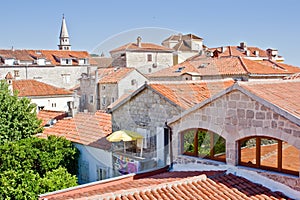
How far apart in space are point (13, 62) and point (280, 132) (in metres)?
42.1

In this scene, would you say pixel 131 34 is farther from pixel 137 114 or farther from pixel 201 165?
pixel 201 165

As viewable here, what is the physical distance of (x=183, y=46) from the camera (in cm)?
5150

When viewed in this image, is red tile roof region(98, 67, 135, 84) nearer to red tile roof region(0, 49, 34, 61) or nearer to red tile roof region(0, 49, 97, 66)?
red tile roof region(0, 49, 97, 66)

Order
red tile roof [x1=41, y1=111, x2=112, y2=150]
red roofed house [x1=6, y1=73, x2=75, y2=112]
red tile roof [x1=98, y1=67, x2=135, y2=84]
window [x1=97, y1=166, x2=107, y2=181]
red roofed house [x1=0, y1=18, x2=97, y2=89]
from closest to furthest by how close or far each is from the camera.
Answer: window [x1=97, y1=166, x2=107, y2=181]
red tile roof [x1=41, y1=111, x2=112, y2=150]
red roofed house [x1=6, y1=73, x2=75, y2=112]
red tile roof [x1=98, y1=67, x2=135, y2=84]
red roofed house [x1=0, y1=18, x2=97, y2=89]

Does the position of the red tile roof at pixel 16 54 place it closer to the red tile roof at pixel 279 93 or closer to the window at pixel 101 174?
the window at pixel 101 174

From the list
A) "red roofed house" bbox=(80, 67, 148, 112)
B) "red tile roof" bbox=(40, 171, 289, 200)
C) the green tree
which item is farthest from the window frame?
"red tile roof" bbox=(40, 171, 289, 200)

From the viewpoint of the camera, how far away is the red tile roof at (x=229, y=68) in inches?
1064

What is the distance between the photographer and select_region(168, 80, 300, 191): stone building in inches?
280

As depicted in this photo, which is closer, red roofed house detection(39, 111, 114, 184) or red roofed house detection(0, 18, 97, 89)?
red roofed house detection(39, 111, 114, 184)

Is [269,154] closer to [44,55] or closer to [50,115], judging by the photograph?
[50,115]

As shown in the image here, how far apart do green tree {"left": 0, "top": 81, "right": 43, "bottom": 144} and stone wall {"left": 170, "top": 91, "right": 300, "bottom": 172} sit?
33.7 ft

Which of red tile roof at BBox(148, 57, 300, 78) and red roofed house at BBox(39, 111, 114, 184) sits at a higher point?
red tile roof at BBox(148, 57, 300, 78)

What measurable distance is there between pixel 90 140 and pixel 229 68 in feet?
52.6

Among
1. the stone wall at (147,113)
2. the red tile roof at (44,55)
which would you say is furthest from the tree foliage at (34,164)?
the red tile roof at (44,55)
